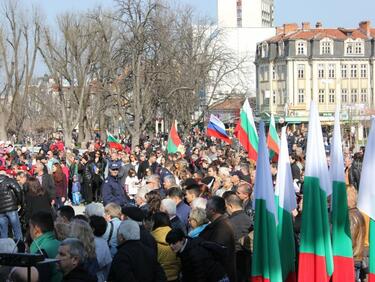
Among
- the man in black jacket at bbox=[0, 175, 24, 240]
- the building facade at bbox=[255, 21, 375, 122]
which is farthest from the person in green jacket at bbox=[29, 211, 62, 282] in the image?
the building facade at bbox=[255, 21, 375, 122]

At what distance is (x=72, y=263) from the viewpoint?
7457 mm

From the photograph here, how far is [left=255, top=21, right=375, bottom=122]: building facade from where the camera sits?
99.0m

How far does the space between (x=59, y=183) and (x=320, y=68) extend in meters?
81.6

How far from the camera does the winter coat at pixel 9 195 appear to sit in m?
15.2

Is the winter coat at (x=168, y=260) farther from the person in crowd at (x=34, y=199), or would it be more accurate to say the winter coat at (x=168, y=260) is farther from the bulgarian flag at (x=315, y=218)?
the person in crowd at (x=34, y=199)

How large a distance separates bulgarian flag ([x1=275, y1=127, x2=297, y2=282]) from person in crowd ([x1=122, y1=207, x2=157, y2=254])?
51.4 inches

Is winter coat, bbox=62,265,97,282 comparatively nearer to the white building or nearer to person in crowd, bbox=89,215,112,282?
person in crowd, bbox=89,215,112,282

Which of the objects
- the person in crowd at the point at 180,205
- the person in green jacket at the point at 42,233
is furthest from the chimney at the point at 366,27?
the person in green jacket at the point at 42,233

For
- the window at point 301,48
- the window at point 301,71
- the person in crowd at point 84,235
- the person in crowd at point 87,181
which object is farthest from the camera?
the window at point 301,71

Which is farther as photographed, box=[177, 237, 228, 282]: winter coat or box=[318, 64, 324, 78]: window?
box=[318, 64, 324, 78]: window

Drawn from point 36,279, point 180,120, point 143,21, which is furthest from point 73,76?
point 36,279

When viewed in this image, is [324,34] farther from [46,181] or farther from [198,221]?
[198,221]

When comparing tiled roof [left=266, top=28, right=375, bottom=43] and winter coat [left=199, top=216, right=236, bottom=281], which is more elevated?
tiled roof [left=266, top=28, right=375, bottom=43]

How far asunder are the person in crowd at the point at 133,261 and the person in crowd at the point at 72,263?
0.69m
